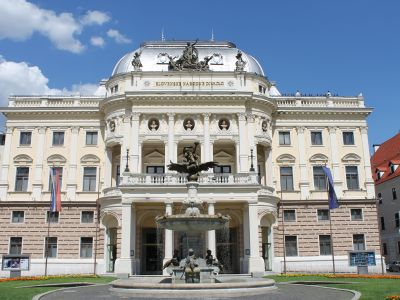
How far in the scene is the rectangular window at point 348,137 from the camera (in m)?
49.8

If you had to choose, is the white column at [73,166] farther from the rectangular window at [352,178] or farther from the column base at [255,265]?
the rectangular window at [352,178]

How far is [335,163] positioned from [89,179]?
25.1 m

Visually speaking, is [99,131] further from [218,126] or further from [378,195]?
[378,195]

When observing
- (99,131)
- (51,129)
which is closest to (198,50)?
(99,131)

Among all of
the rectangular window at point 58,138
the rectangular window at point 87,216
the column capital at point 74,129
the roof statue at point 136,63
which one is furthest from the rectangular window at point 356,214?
the rectangular window at point 58,138

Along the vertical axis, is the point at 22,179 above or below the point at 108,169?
below

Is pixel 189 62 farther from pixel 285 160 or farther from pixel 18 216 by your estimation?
pixel 18 216

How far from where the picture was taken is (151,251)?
45219mm

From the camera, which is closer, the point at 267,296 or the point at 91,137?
the point at 267,296

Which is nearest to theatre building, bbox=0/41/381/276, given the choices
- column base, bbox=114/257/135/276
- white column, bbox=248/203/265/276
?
white column, bbox=248/203/265/276

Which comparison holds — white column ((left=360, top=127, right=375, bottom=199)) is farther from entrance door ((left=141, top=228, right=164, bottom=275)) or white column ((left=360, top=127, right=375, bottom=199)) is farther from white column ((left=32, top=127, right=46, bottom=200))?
white column ((left=32, top=127, right=46, bottom=200))

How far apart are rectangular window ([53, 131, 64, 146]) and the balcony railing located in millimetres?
12018

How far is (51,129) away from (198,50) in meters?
17.6

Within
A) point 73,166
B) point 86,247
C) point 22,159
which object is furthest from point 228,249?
point 22,159
